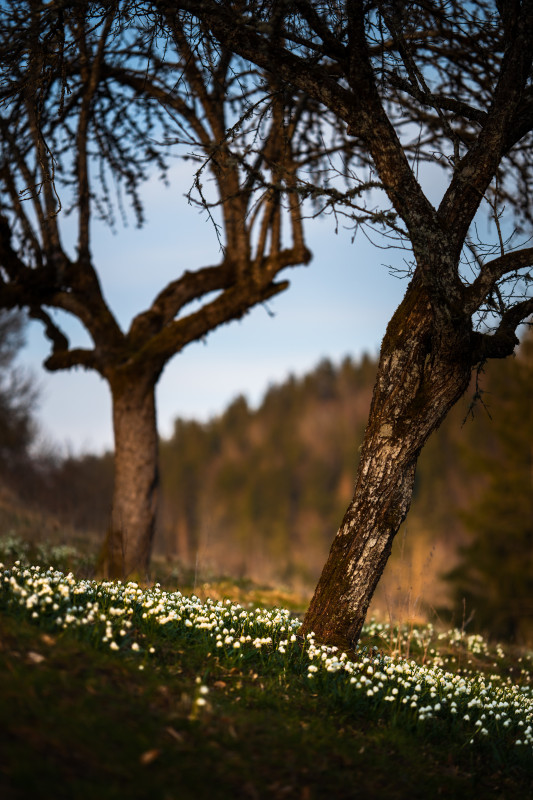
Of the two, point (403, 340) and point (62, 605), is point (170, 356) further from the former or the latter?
point (62, 605)

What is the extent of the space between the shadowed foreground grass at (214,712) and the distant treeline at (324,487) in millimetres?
3783

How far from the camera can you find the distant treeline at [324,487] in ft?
71.0

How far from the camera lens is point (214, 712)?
392 cm

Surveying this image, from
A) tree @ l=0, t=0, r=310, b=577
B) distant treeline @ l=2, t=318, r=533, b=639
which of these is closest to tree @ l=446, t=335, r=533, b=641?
distant treeline @ l=2, t=318, r=533, b=639

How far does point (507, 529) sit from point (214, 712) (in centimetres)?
1950

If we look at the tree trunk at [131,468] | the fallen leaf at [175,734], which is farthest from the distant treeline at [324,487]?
the fallen leaf at [175,734]

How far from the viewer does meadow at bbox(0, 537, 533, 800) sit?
3.17 m

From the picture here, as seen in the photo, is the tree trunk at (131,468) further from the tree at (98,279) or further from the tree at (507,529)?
the tree at (507,529)

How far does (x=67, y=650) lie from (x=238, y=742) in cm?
120

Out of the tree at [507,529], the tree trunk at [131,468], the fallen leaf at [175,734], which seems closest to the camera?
the fallen leaf at [175,734]

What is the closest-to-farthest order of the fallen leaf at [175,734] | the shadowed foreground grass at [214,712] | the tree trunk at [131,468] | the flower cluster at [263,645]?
the shadowed foreground grass at [214,712], the fallen leaf at [175,734], the flower cluster at [263,645], the tree trunk at [131,468]

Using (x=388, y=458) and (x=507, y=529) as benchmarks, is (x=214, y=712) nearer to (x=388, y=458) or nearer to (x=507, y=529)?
(x=388, y=458)

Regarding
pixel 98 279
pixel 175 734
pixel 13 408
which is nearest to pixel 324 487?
pixel 13 408

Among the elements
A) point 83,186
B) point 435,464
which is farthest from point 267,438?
point 83,186
